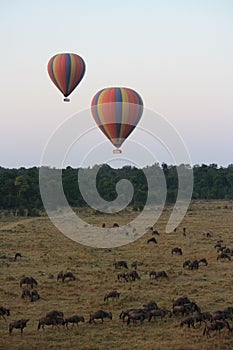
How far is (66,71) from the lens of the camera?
3528 centimetres

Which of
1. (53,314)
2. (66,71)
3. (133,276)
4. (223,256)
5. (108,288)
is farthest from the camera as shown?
(66,71)

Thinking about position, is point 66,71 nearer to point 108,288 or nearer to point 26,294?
point 108,288

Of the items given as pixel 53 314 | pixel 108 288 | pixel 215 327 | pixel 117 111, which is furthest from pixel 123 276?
pixel 117 111

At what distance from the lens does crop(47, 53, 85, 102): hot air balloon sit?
116 feet

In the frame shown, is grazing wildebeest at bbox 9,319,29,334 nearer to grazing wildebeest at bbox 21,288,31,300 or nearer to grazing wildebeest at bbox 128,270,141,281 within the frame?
grazing wildebeest at bbox 21,288,31,300

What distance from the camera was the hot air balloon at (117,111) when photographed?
1329 inches

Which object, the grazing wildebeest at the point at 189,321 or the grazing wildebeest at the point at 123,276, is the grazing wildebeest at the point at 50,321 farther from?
the grazing wildebeest at the point at 123,276

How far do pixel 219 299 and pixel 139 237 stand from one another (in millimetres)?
18981

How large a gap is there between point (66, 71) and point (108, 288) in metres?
19.7

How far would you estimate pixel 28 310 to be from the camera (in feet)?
53.9

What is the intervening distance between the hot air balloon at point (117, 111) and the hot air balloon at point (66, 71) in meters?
1.97

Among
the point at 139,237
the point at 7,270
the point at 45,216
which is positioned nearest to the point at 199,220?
the point at 139,237

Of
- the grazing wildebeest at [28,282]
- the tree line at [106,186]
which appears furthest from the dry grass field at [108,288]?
the tree line at [106,186]

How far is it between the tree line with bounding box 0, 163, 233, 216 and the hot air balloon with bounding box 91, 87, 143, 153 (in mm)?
22746
